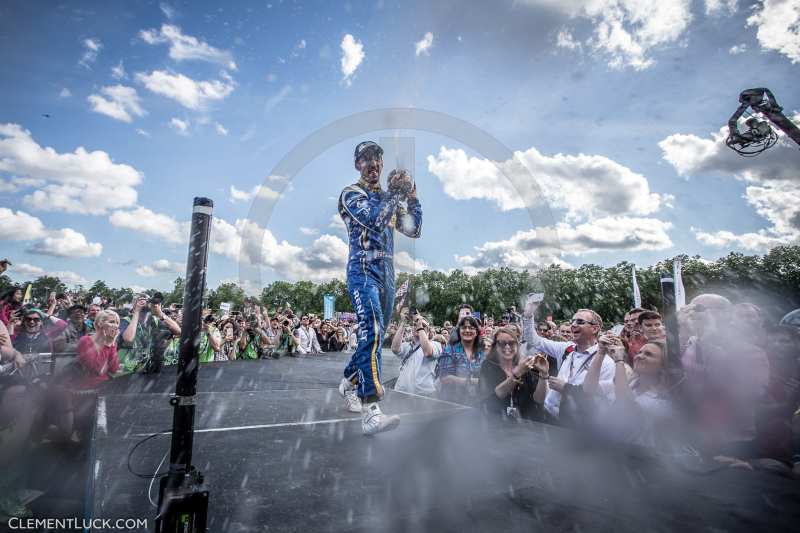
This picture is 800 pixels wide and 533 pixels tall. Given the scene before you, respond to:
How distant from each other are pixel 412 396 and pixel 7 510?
322cm

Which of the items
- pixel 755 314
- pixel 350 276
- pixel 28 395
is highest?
pixel 350 276

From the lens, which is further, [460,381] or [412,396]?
[460,381]

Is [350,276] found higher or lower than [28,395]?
higher

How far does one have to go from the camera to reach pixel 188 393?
4.57 ft

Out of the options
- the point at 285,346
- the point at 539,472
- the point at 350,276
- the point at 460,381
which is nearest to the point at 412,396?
the point at 460,381

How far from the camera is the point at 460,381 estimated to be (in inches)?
198

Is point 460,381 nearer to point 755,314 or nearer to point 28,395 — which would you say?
point 755,314

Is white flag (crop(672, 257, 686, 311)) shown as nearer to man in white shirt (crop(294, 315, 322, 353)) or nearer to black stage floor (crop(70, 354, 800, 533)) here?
black stage floor (crop(70, 354, 800, 533))

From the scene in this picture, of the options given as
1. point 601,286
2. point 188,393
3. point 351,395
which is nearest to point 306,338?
point 351,395

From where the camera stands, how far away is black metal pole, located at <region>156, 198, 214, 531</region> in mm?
1264

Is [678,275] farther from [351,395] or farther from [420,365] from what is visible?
[351,395]

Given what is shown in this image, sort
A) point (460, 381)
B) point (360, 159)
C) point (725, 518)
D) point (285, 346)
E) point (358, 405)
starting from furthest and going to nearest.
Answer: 1. point (285, 346)
2. point (460, 381)
3. point (358, 405)
4. point (360, 159)
5. point (725, 518)

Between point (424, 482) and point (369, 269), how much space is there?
1626 millimetres

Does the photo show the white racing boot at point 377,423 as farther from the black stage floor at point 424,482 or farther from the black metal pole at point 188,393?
the black metal pole at point 188,393
